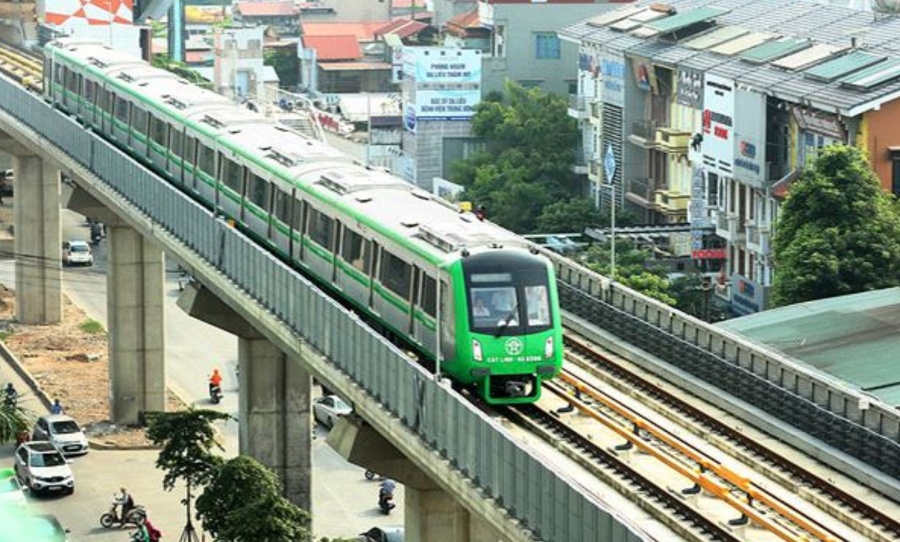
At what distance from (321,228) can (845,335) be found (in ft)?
45.7

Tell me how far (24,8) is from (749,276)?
2035 inches

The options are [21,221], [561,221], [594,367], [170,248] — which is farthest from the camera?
[561,221]

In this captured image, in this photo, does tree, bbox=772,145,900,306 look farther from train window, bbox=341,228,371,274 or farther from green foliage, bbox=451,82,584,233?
green foliage, bbox=451,82,584,233

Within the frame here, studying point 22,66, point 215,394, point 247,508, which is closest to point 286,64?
point 22,66

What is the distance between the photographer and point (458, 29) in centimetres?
13750

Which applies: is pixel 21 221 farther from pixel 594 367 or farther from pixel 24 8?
pixel 594 367

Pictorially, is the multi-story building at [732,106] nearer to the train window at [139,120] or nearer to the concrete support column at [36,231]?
the train window at [139,120]

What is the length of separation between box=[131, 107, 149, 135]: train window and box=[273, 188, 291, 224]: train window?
613 inches

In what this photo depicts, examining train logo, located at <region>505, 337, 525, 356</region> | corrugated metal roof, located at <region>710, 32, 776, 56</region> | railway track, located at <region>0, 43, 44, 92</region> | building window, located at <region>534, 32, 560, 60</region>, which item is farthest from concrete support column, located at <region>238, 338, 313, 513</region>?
building window, located at <region>534, 32, 560, 60</region>

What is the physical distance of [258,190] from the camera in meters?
58.5

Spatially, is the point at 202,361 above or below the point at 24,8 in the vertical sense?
below

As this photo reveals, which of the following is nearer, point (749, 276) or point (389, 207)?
point (389, 207)

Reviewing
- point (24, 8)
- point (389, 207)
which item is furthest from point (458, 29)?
point (389, 207)

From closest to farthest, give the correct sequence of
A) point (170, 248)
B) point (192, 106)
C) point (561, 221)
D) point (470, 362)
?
point (470, 362)
point (170, 248)
point (192, 106)
point (561, 221)
